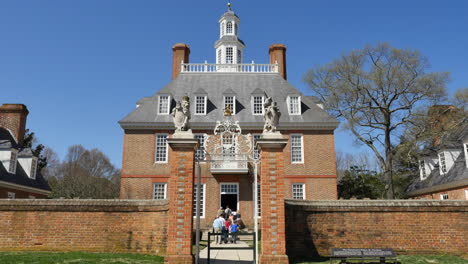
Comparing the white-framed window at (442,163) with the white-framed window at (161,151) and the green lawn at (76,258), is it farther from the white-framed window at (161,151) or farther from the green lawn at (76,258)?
the green lawn at (76,258)

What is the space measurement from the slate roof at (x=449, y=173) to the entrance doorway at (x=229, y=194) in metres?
12.6

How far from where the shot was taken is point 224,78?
27.0m

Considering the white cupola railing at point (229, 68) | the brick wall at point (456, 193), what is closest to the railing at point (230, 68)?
the white cupola railing at point (229, 68)

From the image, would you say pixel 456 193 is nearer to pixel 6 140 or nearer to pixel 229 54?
pixel 229 54

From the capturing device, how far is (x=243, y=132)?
23.1 metres

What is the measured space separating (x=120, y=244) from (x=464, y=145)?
19643 mm

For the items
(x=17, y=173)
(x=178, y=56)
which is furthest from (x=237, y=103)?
(x=17, y=173)

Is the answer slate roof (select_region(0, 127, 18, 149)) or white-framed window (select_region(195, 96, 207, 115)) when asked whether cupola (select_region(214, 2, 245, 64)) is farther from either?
slate roof (select_region(0, 127, 18, 149))

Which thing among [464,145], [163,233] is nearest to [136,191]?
[163,233]

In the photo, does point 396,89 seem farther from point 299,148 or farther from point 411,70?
point 299,148

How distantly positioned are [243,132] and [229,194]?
4.11 m

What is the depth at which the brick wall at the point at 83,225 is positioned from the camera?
1017cm

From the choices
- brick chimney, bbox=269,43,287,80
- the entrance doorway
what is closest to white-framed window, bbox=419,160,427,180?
brick chimney, bbox=269,43,287,80

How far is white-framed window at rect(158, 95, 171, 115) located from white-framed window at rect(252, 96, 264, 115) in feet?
19.0
